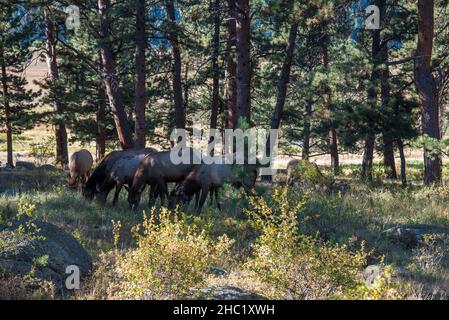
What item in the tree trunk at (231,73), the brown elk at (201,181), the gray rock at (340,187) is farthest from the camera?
the tree trunk at (231,73)

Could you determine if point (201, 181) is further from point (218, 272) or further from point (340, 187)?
point (340, 187)

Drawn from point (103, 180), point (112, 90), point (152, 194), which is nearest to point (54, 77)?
point (112, 90)

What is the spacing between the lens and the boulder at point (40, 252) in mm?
7284

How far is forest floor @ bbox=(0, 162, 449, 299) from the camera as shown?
7727mm

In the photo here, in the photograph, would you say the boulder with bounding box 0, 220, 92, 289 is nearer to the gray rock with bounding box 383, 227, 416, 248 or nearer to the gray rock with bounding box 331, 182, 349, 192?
the gray rock with bounding box 383, 227, 416, 248

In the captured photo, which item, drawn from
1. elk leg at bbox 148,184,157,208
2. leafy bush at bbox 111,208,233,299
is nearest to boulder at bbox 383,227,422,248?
leafy bush at bbox 111,208,233,299

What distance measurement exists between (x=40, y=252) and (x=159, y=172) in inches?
280

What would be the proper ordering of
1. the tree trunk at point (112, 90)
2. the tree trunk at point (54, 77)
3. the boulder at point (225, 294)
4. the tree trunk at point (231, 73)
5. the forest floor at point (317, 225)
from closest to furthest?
the boulder at point (225, 294), the forest floor at point (317, 225), the tree trunk at point (112, 90), the tree trunk at point (231, 73), the tree trunk at point (54, 77)

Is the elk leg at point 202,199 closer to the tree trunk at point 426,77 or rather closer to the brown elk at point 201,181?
the brown elk at point 201,181

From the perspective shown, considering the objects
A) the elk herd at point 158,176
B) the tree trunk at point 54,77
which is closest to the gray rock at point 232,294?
the elk herd at point 158,176

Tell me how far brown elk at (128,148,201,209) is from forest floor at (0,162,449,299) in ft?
2.12

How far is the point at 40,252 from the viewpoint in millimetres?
7660
